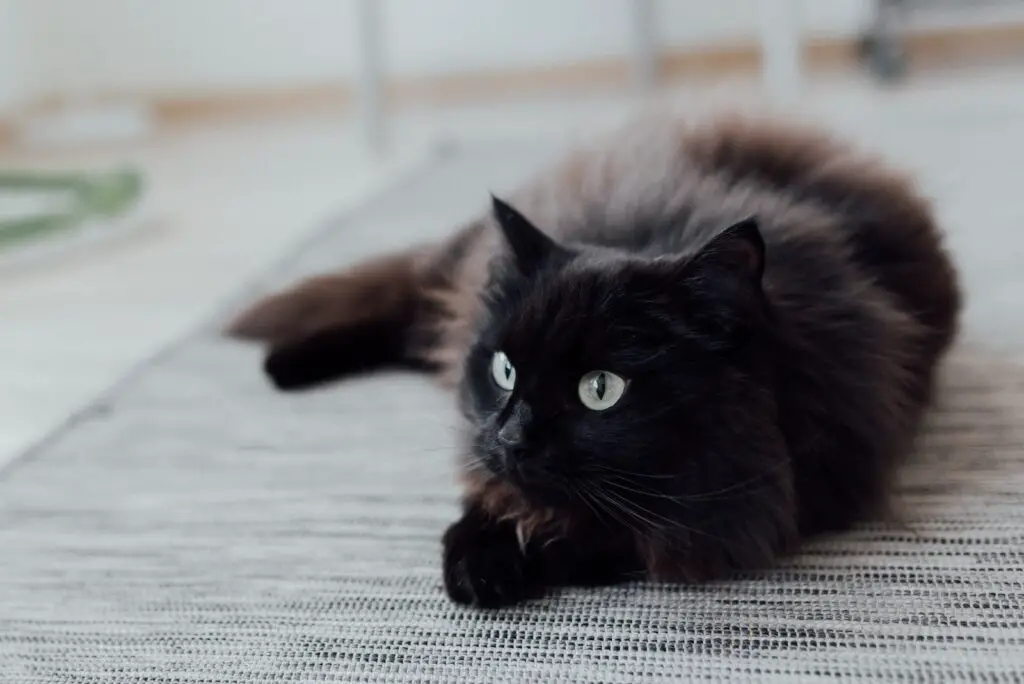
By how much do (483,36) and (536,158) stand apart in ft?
4.52

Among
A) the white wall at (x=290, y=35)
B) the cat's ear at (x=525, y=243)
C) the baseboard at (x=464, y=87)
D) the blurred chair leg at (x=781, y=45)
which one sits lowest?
the baseboard at (x=464, y=87)

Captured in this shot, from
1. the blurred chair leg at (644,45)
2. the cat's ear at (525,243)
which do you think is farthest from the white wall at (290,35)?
the cat's ear at (525,243)

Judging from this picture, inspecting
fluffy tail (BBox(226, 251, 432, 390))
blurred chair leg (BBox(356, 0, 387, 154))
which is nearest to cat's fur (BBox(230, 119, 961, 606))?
fluffy tail (BBox(226, 251, 432, 390))

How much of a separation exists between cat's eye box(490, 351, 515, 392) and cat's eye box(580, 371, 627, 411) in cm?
8

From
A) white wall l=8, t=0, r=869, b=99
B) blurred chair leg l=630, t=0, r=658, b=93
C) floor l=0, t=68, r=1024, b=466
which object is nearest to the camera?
floor l=0, t=68, r=1024, b=466

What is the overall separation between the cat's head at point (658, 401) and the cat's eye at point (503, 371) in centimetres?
2

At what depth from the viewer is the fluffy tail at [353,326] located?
1618 millimetres

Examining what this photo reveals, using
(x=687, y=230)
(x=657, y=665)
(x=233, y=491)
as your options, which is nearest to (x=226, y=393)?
(x=233, y=491)

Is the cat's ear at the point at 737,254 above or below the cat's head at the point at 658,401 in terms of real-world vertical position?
above

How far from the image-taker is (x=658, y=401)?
0.99 meters

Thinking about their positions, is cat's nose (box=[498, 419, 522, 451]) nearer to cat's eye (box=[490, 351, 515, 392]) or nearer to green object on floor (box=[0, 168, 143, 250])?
cat's eye (box=[490, 351, 515, 392])

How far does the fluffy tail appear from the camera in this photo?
162 centimetres

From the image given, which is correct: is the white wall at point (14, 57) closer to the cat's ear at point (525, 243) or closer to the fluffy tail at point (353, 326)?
the fluffy tail at point (353, 326)

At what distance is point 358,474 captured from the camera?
138 centimetres
